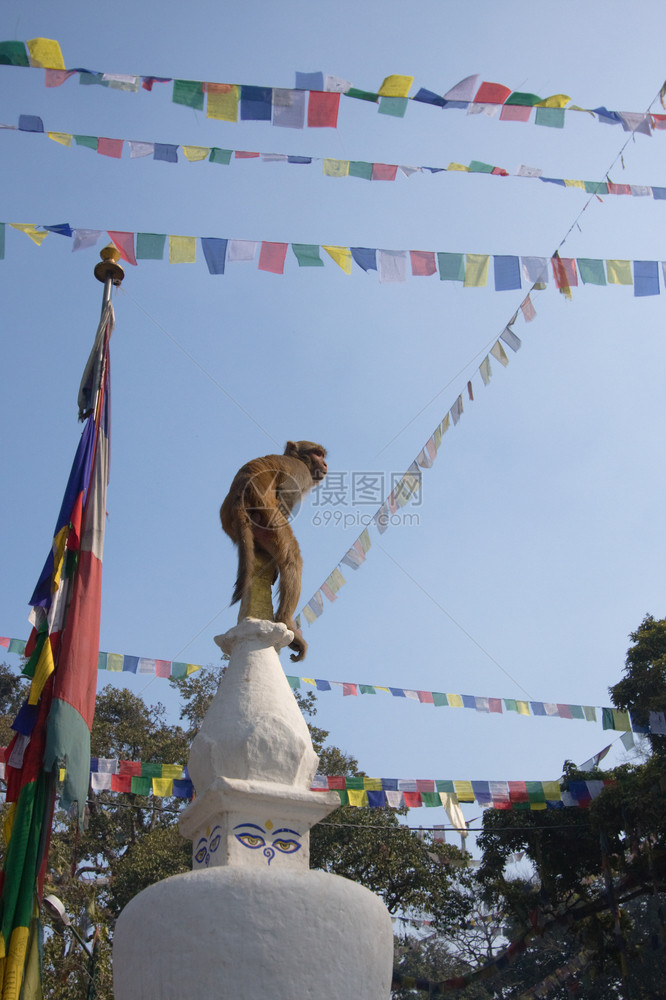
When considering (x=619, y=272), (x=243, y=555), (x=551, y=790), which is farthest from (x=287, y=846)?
(x=551, y=790)

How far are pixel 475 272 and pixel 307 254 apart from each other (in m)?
1.33

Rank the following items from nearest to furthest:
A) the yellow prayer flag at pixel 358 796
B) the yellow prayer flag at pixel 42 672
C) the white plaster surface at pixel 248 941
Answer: the white plaster surface at pixel 248 941 → the yellow prayer flag at pixel 42 672 → the yellow prayer flag at pixel 358 796

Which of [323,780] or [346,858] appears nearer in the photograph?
[323,780]

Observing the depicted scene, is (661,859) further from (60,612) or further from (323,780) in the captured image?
(60,612)

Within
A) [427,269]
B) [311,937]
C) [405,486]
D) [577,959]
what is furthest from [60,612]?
[577,959]

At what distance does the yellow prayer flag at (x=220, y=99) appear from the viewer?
5.75 metres

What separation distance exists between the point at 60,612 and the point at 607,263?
4867 mm

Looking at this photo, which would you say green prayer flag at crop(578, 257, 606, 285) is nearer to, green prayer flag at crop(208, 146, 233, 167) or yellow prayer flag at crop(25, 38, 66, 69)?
green prayer flag at crop(208, 146, 233, 167)

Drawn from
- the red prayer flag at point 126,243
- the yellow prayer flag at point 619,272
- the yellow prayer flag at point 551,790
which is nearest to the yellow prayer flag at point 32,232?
the red prayer flag at point 126,243

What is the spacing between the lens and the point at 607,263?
6.84 meters

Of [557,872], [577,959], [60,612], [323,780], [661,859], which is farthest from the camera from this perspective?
[577,959]

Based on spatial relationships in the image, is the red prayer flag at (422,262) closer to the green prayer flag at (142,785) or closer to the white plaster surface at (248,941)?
the white plaster surface at (248,941)

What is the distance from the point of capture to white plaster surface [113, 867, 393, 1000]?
3393 mm

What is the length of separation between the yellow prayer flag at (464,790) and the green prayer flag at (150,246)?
7361 mm
